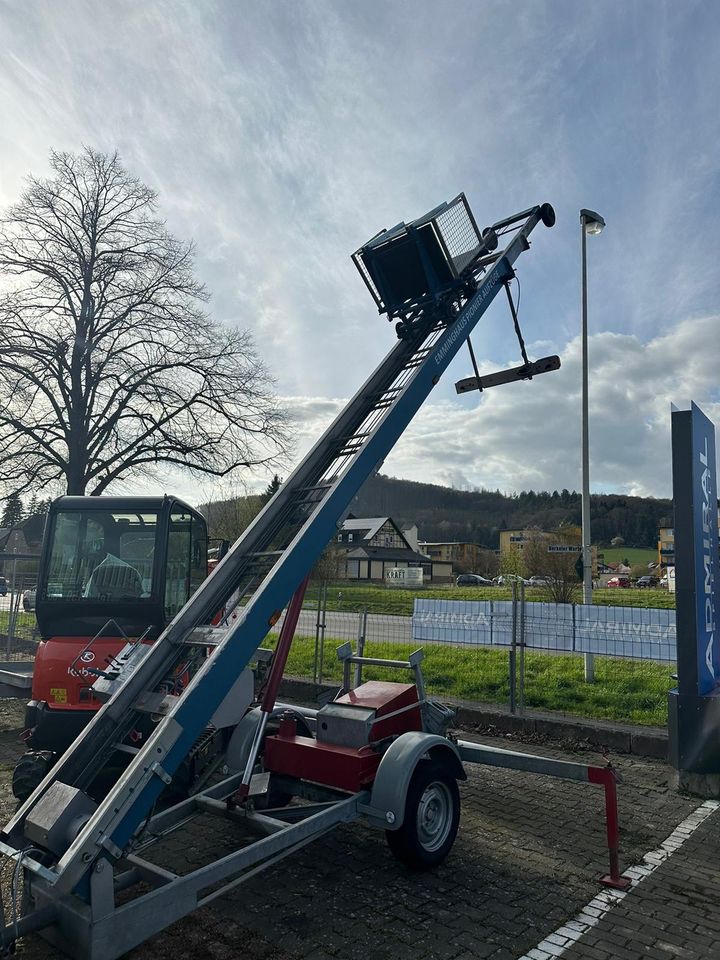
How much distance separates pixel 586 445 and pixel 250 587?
8791 mm

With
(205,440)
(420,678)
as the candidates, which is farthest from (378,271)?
(205,440)

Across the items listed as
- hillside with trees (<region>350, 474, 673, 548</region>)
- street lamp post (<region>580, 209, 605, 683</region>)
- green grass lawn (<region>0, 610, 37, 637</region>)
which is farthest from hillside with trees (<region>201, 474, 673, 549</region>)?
street lamp post (<region>580, 209, 605, 683</region>)

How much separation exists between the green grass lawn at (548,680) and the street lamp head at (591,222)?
303 inches

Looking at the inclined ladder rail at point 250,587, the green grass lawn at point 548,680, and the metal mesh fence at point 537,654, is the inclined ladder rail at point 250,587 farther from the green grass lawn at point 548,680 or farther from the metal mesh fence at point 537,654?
the green grass lawn at point 548,680

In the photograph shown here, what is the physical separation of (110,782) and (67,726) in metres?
1.47

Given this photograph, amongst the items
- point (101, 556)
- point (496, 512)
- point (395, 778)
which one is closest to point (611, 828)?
point (395, 778)

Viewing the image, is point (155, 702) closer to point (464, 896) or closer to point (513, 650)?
point (464, 896)

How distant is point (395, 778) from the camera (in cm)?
473

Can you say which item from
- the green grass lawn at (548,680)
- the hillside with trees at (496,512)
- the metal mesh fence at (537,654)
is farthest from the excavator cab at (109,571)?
the hillside with trees at (496,512)

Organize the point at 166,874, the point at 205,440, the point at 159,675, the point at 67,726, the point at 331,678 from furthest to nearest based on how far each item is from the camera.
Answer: the point at 205,440, the point at 331,678, the point at 67,726, the point at 159,675, the point at 166,874

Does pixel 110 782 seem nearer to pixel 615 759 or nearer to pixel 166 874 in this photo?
pixel 166 874

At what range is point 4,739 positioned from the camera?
29.5 feet

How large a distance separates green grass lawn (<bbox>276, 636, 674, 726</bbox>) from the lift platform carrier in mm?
4780

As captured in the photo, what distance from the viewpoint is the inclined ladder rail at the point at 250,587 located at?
138 inches
